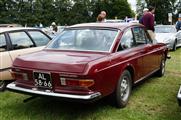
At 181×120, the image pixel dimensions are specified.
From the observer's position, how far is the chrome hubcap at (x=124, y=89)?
21.6 feet

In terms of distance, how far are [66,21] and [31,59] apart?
58773 millimetres

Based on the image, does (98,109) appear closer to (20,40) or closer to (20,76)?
(20,76)

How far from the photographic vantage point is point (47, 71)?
5750 millimetres

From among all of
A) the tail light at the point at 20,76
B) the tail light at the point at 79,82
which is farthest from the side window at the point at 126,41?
the tail light at the point at 20,76

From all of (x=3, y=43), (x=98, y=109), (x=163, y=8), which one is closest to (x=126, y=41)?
(x=98, y=109)

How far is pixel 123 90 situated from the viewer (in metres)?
6.64

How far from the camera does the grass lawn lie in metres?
6.16

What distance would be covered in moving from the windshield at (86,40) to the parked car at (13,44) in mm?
1256

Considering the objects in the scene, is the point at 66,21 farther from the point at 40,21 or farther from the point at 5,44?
the point at 5,44

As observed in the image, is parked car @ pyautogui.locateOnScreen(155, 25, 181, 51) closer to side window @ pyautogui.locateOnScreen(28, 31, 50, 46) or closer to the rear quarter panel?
side window @ pyautogui.locateOnScreen(28, 31, 50, 46)

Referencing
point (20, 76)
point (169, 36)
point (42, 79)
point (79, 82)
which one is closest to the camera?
point (79, 82)

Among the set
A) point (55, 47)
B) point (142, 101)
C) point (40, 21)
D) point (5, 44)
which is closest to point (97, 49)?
point (55, 47)

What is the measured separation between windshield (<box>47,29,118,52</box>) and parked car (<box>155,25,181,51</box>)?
27.8 ft

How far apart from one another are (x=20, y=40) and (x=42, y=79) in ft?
8.85
